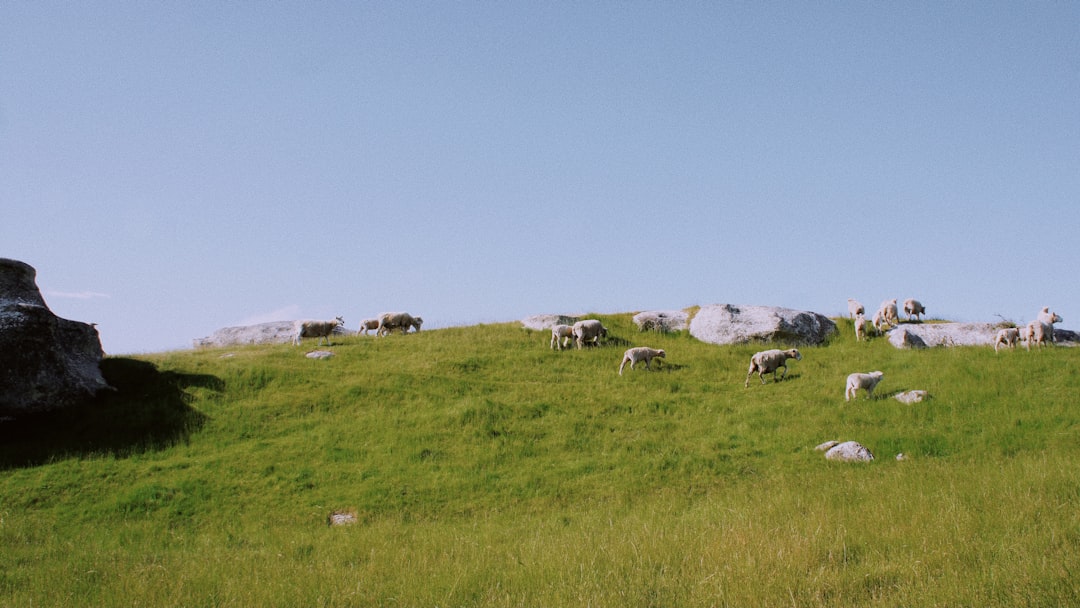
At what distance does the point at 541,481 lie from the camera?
1880 cm

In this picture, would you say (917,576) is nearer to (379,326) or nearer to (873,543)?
(873,543)

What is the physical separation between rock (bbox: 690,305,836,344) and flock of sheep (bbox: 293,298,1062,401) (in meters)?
1.99

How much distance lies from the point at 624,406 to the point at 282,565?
15.2m

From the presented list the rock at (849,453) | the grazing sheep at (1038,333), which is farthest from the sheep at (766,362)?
the grazing sheep at (1038,333)

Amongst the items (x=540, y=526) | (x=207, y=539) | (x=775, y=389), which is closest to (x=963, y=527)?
(x=540, y=526)

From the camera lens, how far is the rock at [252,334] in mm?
44406

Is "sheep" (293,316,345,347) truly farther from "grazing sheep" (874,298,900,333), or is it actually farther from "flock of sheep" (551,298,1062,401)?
"grazing sheep" (874,298,900,333)

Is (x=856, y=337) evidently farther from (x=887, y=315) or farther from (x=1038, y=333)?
(x=1038, y=333)

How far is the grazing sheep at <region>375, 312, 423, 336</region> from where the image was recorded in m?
39.3

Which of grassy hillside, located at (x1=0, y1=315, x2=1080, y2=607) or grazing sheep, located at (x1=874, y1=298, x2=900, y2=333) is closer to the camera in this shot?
grassy hillside, located at (x1=0, y1=315, x2=1080, y2=607)

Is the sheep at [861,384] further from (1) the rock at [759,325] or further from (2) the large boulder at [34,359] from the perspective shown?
(2) the large boulder at [34,359]

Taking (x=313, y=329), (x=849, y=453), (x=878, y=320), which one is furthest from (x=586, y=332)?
(x=849, y=453)

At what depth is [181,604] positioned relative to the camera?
988 centimetres

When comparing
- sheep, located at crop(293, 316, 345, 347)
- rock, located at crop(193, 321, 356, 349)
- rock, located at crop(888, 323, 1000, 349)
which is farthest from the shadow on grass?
rock, located at crop(888, 323, 1000, 349)
